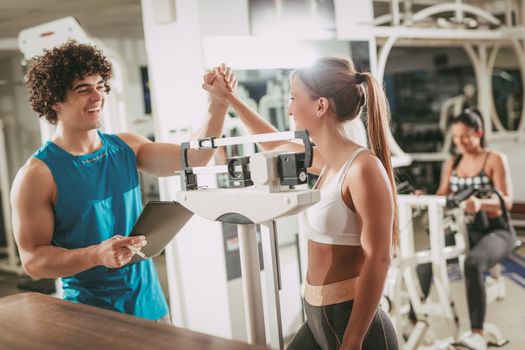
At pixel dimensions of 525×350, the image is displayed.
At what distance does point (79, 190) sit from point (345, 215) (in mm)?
888

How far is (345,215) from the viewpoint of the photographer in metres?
1.52

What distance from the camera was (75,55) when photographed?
1994 millimetres

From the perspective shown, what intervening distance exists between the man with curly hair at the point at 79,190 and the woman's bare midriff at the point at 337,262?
2.03ft

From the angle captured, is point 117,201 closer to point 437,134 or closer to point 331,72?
point 331,72

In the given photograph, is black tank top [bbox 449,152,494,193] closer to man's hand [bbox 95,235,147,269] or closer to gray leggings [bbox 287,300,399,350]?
gray leggings [bbox 287,300,399,350]

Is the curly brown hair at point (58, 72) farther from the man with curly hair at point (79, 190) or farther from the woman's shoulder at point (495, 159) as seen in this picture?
the woman's shoulder at point (495, 159)

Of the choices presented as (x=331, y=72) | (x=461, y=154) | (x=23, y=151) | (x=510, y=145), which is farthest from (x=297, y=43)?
(x=23, y=151)

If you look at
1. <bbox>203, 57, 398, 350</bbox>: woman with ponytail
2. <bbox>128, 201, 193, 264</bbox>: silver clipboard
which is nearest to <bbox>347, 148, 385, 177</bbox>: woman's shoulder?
<bbox>203, 57, 398, 350</bbox>: woman with ponytail

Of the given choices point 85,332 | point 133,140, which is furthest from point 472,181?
point 85,332

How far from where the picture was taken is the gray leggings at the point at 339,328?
1549 millimetres

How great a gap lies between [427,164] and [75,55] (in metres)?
6.62

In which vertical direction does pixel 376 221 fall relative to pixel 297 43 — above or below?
below

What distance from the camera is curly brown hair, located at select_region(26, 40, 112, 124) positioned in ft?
6.43

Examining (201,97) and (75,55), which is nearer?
(75,55)
